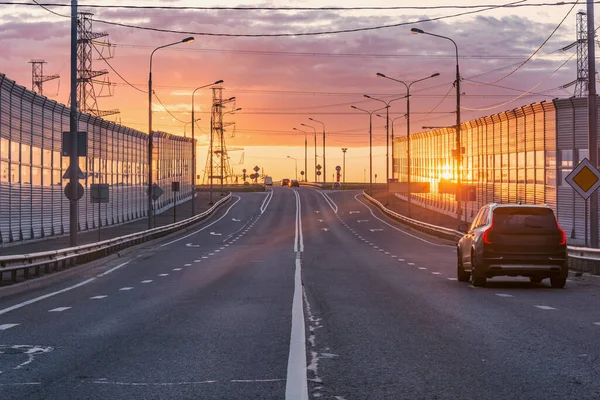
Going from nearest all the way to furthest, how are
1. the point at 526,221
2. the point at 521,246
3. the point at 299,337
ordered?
1. the point at 299,337
2. the point at 521,246
3. the point at 526,221

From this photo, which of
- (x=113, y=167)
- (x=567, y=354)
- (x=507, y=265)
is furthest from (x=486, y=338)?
(x=113, y=167)

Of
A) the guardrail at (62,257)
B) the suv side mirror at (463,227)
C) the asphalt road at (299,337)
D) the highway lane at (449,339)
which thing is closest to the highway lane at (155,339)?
the asphalt road at (299,337)

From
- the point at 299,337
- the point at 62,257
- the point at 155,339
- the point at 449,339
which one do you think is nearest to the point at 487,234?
the point at 449,339

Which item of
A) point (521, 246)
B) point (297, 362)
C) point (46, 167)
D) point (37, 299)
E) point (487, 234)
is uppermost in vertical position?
point (46, 167)

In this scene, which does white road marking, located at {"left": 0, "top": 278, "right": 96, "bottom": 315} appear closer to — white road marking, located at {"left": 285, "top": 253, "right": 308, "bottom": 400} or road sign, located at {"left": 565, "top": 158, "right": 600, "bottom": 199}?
white road marking, located at {"left": 285, "top": 253, "right": 308, "bottom": 400}

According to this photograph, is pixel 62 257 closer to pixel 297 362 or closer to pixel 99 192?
pixel 99 192

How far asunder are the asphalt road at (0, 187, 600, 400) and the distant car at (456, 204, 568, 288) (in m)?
0.56

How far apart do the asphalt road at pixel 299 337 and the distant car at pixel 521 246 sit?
562mm

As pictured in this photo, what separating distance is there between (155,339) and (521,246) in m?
10.8

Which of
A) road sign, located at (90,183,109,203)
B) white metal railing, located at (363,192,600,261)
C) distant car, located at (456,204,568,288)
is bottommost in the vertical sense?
white metal railing, located at (363,192,600,261)

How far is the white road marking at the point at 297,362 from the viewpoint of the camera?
802cm

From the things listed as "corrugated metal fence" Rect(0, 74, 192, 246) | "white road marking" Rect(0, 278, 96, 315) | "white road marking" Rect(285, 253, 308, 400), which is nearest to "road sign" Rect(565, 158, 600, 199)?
"white road marking" Rect(285, 253, 308, 400)

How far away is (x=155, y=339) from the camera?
1197 centimetres

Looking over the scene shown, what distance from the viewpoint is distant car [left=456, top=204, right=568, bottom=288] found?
2066 cm
